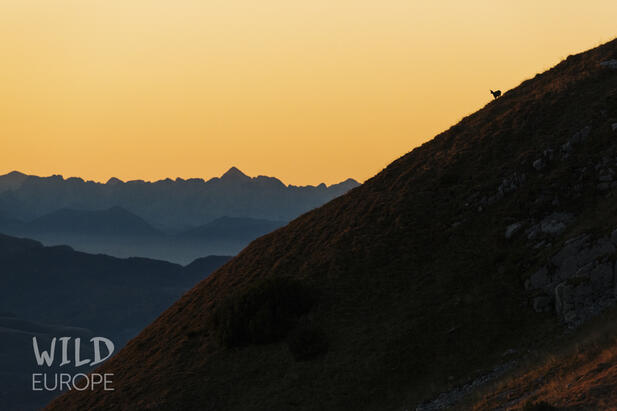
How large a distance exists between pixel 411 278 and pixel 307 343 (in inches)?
284

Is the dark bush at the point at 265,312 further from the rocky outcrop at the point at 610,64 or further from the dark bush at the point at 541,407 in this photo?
the rocky outcrop at the point at 610,64

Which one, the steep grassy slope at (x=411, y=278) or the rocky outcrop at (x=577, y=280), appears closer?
the rocky outcrop at (x=577, y=280)

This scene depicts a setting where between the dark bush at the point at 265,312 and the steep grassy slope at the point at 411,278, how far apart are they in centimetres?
54

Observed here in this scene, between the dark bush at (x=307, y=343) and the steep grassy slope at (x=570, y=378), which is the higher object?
the dark bush at (x=307, y=343)

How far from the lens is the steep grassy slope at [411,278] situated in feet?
107

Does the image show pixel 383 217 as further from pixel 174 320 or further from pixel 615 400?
pixel 615 400

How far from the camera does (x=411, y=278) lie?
38.8m

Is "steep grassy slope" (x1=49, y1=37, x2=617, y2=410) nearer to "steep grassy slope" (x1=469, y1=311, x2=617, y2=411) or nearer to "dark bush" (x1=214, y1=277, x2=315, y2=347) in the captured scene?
"dark bush" (x1=214, y1=277, x2=315, y2=347)

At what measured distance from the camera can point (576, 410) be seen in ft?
59.8

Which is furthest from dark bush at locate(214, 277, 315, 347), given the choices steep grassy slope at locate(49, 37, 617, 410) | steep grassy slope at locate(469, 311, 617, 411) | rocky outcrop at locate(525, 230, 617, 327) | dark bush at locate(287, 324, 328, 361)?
steep grassy slope at locate(469, 311, 617, 411)

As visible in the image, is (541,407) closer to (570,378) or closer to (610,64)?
(570,378)

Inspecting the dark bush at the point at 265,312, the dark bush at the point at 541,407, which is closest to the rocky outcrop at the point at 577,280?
the dark bush at the point at 541,407

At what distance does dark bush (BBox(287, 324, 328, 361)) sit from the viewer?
117 feet

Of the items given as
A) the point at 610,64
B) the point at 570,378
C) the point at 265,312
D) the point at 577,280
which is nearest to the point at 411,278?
the point at 265,312
